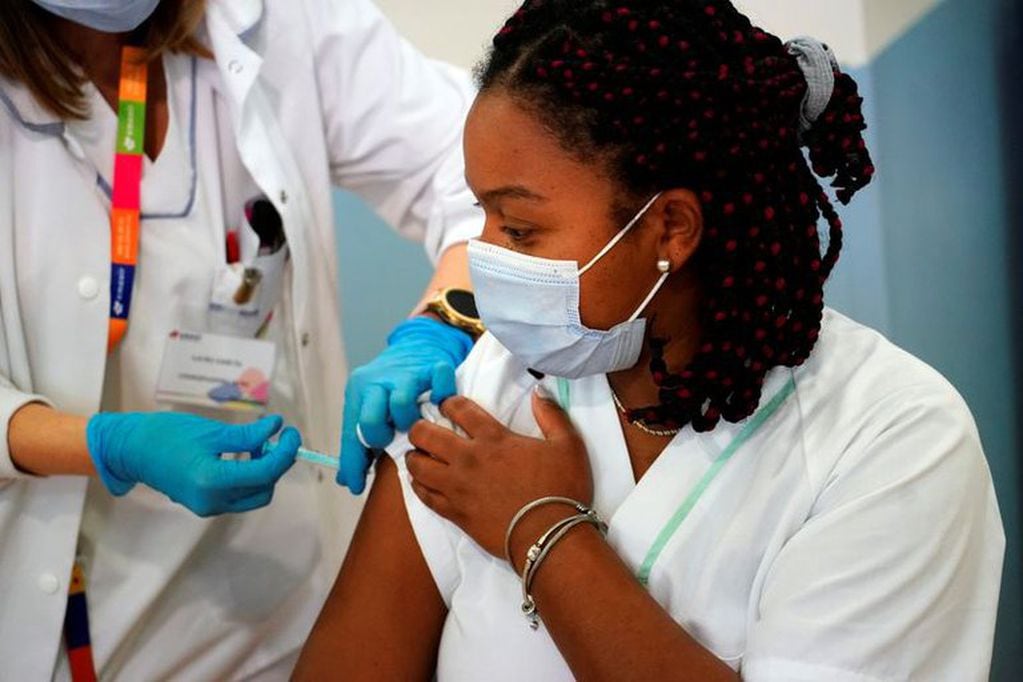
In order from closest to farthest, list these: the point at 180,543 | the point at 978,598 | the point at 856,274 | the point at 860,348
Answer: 1. the point at 978,598
2. the point at 860,348
3. the point at 180,543
4. the point at 856,274

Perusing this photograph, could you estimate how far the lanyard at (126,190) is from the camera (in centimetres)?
162

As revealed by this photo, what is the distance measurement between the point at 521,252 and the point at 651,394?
0.25 meters

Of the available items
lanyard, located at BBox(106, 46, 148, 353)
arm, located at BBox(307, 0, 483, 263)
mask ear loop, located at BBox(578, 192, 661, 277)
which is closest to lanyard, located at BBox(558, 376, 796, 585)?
mask ear loop, located at BBox(578, 192, 661, 277)

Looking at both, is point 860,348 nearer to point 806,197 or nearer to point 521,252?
point 806,197

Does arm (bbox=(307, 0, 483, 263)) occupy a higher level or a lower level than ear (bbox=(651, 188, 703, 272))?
lower

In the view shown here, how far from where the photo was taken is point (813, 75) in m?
1.24

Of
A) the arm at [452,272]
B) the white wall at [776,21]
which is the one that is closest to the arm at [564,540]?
the arm at [452,272]

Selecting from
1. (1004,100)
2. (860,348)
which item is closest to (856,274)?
(1004,100)

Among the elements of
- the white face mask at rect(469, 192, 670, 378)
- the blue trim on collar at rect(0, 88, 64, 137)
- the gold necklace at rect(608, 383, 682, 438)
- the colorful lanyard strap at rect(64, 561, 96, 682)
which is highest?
the white face mask at rect(469, 192, 670, 378)

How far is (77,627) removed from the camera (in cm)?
160

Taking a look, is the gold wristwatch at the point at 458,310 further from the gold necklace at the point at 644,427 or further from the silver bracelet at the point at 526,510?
the silver bracelet at the point at 526,510

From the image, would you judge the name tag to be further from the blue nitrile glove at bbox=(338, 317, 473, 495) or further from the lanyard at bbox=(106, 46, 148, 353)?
the blue nitrile glove at bbox=(338, 317, 473, 495)

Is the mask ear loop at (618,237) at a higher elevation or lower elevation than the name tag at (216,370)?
higher

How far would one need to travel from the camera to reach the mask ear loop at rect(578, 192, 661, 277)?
1229 mm
